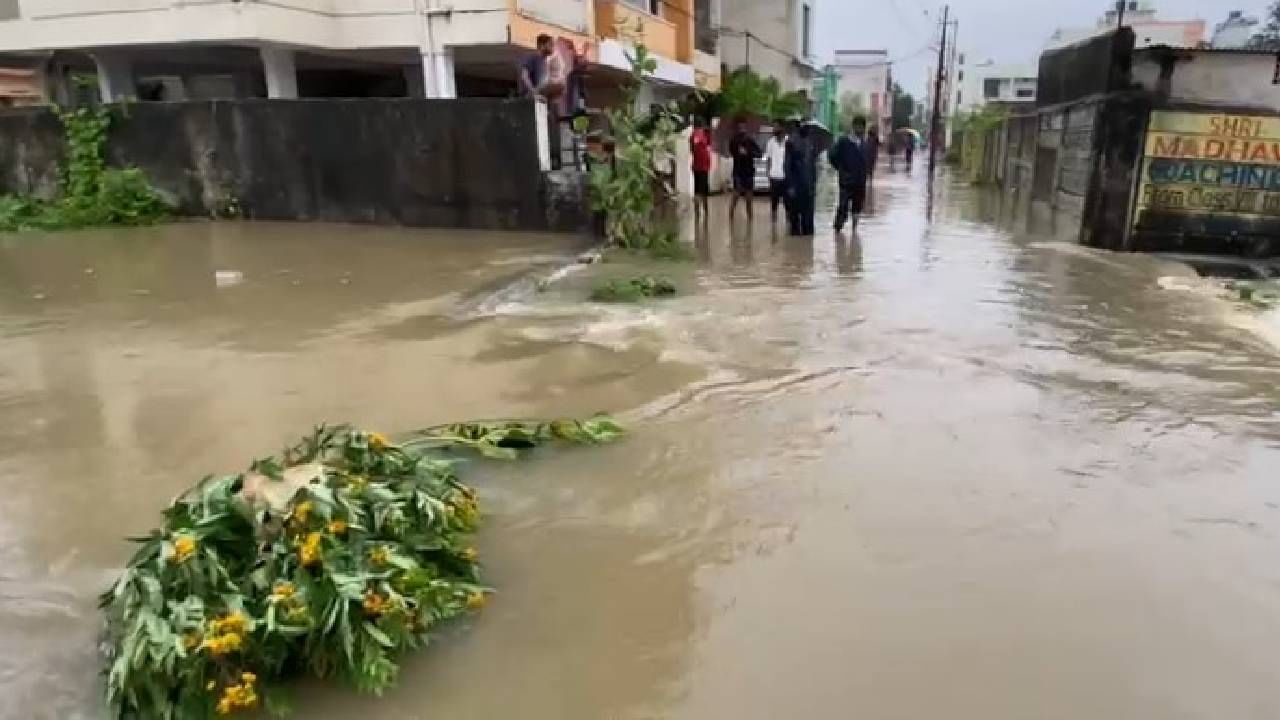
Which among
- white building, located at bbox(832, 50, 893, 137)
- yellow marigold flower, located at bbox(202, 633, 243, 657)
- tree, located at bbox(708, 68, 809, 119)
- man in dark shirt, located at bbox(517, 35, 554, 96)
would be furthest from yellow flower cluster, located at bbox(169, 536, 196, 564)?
white building, located at bbox(832, 50, 893, 137)

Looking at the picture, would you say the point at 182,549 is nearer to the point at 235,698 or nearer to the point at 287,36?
the point at 235,698

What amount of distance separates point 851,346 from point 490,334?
2.70 meters

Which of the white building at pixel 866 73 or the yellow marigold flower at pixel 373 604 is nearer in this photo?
the yellow marigold flower at pixel 373 604

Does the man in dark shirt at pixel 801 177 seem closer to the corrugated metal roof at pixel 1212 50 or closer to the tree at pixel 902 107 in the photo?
the corrugated metal roof at pixel 1212 50

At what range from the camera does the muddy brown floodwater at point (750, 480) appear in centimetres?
310

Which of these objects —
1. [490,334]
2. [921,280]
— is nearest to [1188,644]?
[490,334]

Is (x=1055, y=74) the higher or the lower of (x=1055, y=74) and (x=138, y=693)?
the higher

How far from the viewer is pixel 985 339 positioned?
23.9 feet

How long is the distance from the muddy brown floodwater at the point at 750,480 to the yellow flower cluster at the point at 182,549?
490 mm

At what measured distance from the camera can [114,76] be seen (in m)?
16.9

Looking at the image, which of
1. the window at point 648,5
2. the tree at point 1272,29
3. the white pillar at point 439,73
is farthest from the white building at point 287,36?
the tree at point 1272,29

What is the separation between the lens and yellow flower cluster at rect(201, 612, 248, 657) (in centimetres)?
274

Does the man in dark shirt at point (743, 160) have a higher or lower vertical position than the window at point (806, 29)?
lower

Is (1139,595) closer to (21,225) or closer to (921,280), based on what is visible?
(921,280)
